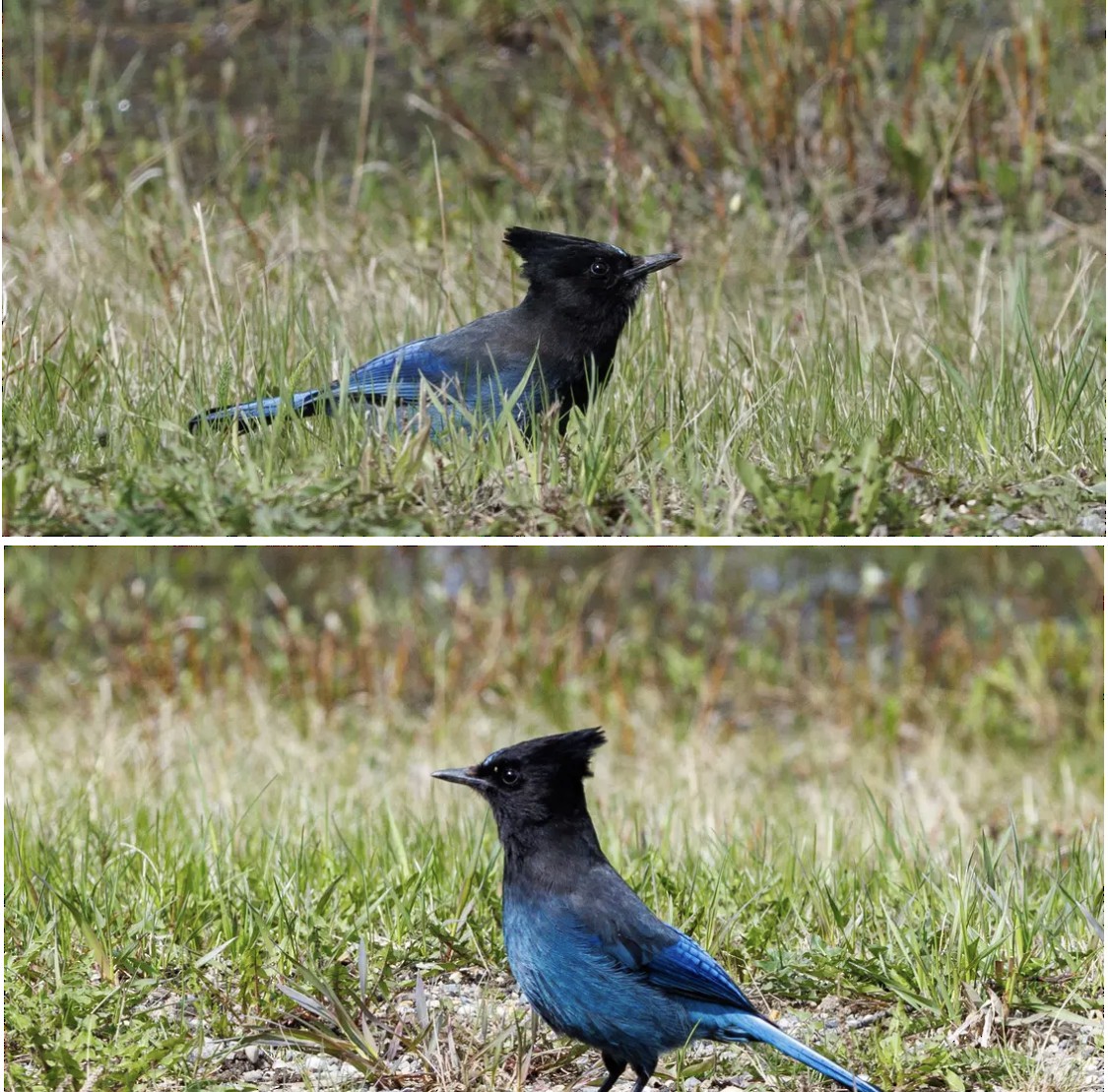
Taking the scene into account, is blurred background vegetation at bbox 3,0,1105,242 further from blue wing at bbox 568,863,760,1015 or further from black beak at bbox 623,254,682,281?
blue wing at bbox 568,863,760,1015

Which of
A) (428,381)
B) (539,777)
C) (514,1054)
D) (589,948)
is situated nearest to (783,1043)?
(589,948)

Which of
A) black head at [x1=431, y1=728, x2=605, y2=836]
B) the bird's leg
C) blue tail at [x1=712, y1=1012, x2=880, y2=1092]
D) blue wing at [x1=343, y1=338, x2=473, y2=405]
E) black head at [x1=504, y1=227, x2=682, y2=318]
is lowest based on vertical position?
the bird's leg

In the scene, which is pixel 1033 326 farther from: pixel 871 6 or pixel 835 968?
pixel 871 6

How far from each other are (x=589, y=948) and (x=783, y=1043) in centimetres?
48

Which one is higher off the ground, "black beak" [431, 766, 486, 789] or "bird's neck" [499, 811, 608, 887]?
"black beak" [431, 766, 486, 789]

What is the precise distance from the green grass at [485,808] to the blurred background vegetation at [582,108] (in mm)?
1654

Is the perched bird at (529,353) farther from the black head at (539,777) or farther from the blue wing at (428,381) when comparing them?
the black head at (539,777)

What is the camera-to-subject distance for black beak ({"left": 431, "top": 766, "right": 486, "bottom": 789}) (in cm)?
390

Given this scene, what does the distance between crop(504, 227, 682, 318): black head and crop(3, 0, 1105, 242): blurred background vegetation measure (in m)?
1.98

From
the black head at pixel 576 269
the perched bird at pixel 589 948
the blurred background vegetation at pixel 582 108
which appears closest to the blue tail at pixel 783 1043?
the perched bird at pixel 589 948

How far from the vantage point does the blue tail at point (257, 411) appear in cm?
425

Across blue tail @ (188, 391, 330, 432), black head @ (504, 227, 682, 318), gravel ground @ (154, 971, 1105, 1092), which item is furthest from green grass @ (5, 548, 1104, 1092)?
black head @ (504, 227, 682, 318)

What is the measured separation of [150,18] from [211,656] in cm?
455

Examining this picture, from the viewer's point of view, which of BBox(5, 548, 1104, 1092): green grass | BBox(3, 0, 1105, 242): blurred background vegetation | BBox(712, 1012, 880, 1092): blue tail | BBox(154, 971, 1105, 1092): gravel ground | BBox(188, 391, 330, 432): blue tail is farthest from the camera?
BBox(3, 0, 1105, 242): blurred background vegetation
